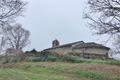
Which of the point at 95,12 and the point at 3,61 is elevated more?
the point at 95,12

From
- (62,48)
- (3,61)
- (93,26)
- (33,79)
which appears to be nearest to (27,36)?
(62,48)

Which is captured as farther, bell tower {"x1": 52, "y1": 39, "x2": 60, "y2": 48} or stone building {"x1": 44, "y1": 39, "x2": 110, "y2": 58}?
bell tower {"x1": 52, "y1": 39, "x2": 60, "y2": 48}

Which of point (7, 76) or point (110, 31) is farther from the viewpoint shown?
point (110, 31)

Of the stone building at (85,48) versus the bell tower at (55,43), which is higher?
the bell tower at (55,43)

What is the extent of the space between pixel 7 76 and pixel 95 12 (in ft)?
37.6

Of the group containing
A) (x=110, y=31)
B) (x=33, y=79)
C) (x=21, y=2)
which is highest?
(x=21, y=2)

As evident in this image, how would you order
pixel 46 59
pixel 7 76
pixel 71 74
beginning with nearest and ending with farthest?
1. pixel 7 76
2. pixel 71 74
3. pixel 46 59

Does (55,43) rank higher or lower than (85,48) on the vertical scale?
higher

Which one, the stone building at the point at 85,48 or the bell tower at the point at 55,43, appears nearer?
the stone building at the point at 85,48

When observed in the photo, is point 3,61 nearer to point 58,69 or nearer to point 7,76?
point 58,69

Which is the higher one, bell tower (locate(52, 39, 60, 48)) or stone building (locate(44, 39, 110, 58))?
bell tower (locate(52, 39, 60, 48))

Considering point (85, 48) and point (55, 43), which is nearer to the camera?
point (85, 48)

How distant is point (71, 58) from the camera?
37.7 meters

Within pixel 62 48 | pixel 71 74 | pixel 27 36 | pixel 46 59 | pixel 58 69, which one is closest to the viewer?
pixel 71 74
